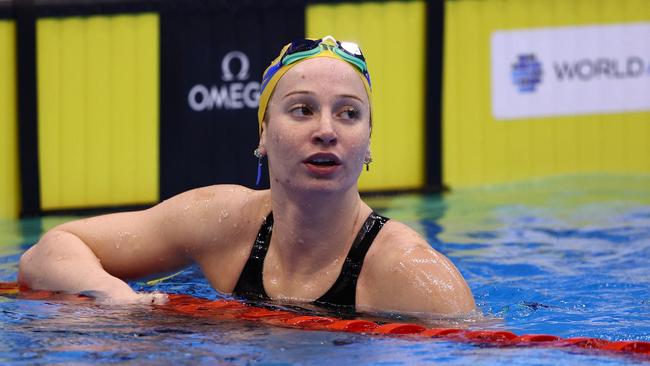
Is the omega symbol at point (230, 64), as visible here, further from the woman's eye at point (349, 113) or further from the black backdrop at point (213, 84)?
the woman's eye at point (349, 113)

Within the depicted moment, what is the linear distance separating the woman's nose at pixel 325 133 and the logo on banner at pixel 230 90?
352 centimetres

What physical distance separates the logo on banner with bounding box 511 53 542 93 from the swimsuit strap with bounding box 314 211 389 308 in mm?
3959

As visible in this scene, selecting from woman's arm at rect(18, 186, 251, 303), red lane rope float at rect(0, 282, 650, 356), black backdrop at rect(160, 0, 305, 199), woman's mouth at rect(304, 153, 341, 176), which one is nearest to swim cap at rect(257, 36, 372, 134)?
woman's mouth at rect(304, 153, 341, 176)

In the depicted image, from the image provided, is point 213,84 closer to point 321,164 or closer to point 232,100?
point 232,100

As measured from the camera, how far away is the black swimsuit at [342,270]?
3.88 metres

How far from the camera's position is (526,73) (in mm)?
7699

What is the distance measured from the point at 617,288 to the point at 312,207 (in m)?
1.68

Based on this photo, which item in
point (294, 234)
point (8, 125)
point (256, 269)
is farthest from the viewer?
point (8, 125)

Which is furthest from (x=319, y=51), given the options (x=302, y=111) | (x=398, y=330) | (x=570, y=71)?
(x=570, y=71)

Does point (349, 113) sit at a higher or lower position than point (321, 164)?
higher

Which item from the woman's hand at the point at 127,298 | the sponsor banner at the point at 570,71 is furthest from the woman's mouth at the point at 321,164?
the sponsor banner at the point at 570,71

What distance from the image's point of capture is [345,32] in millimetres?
7383

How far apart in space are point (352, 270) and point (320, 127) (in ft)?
1.63

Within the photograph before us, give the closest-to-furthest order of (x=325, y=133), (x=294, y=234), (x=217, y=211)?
(x=325, y=133) → (x=294, y=234) → (x=217, y=211)
